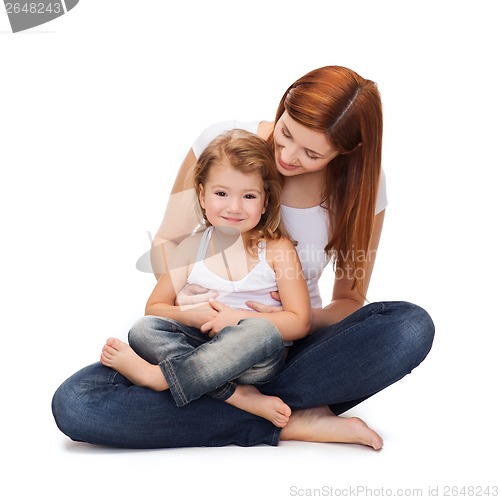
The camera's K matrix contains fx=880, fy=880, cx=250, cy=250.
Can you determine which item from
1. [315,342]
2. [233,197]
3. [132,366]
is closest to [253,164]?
[233,197]

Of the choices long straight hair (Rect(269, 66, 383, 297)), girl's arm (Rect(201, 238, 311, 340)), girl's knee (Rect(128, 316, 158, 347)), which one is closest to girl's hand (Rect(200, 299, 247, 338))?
girl's arm (Rect(201, 238, 311, 340))

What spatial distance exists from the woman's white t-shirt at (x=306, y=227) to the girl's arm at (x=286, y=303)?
0.08 m

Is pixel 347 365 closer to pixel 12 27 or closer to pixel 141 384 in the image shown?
pixel 141 384

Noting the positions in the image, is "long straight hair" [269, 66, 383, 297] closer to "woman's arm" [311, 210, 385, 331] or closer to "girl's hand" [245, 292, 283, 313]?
"woman's arm" [311, 210, 385, 331]

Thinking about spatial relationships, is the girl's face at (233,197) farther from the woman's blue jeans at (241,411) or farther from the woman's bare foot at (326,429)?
the woman's bare foot at (326,429)

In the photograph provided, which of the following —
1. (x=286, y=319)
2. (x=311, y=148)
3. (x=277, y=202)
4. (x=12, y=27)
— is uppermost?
(x=12, y=27)

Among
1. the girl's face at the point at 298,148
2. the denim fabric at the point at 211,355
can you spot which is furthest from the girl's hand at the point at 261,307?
the girl's face at the point at 298,148

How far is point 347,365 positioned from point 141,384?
1.66 feet

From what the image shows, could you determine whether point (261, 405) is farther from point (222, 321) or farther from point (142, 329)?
point (142, 329)

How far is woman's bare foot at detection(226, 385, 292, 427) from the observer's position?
2.13 meters

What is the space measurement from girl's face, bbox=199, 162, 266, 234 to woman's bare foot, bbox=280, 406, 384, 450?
513mm

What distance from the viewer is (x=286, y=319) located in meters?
2.23

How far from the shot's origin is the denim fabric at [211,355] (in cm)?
208

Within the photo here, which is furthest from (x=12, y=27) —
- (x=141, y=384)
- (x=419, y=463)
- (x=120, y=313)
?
(x=419, y=463)
